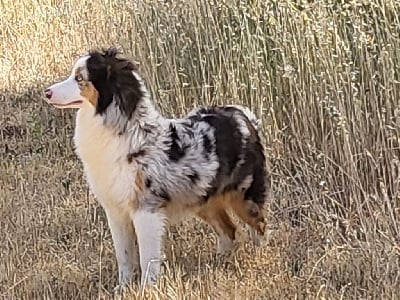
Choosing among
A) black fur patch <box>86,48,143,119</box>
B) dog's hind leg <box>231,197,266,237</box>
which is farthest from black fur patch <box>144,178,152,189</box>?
dog's hind leg <box>231,197,266,237</box>

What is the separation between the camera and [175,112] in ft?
19.0

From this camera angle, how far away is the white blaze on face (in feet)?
13.4

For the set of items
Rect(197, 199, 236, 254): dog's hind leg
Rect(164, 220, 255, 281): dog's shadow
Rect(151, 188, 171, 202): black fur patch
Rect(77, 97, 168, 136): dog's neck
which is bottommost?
Rect(164, 220, 255, 281): dog's shadow

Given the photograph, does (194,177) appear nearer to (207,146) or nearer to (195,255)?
(207,146)

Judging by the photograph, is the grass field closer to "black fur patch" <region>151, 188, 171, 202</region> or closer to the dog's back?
the dog's back

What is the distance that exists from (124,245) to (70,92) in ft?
2.81

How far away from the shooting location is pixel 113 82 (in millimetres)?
4180

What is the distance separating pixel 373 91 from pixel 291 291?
1386 mm

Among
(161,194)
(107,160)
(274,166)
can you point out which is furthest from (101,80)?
(274,166)

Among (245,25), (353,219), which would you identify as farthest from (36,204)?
(353,219)

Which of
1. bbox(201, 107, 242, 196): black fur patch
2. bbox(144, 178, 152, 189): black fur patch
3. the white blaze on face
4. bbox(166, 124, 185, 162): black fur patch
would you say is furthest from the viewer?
bbox(201, 107, 242, 196): black fur patch

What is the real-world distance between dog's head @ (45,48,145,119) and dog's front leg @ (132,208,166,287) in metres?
0.51

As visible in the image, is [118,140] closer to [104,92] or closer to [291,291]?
[104,92]

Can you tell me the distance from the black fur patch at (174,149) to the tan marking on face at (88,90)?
44 centimetres
